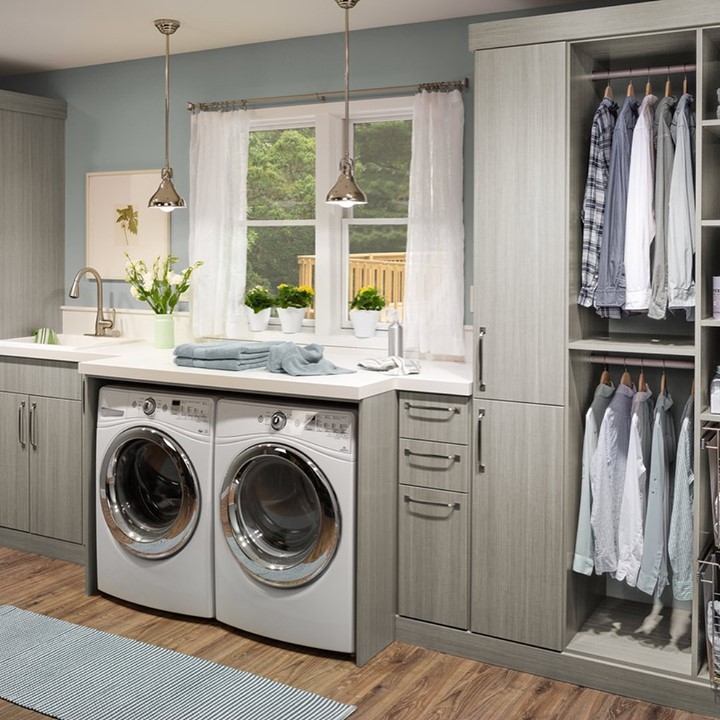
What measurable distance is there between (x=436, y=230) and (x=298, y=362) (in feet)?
3.16

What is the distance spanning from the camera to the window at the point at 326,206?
4160mm

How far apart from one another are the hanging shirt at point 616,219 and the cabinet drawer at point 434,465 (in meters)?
0.75

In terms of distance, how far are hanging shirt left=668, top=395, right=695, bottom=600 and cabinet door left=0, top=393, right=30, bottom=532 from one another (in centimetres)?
301

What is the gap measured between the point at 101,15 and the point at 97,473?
1979 mm

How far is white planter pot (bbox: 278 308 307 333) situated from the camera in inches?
173

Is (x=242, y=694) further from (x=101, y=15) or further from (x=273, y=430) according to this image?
(x=101, y=15)

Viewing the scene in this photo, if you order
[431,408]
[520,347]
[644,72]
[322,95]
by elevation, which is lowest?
[431,408]

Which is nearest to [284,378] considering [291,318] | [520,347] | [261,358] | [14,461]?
Answer: [261,358]

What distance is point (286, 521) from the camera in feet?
11.4

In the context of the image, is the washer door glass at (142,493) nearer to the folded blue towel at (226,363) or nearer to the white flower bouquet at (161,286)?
the folded blue towel at (226,363)

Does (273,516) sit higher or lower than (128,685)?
higher

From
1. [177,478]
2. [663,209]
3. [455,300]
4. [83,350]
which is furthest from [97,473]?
[663,209]

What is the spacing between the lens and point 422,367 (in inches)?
148

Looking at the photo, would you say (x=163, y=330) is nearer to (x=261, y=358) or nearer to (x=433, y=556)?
(x=261, y=358)
